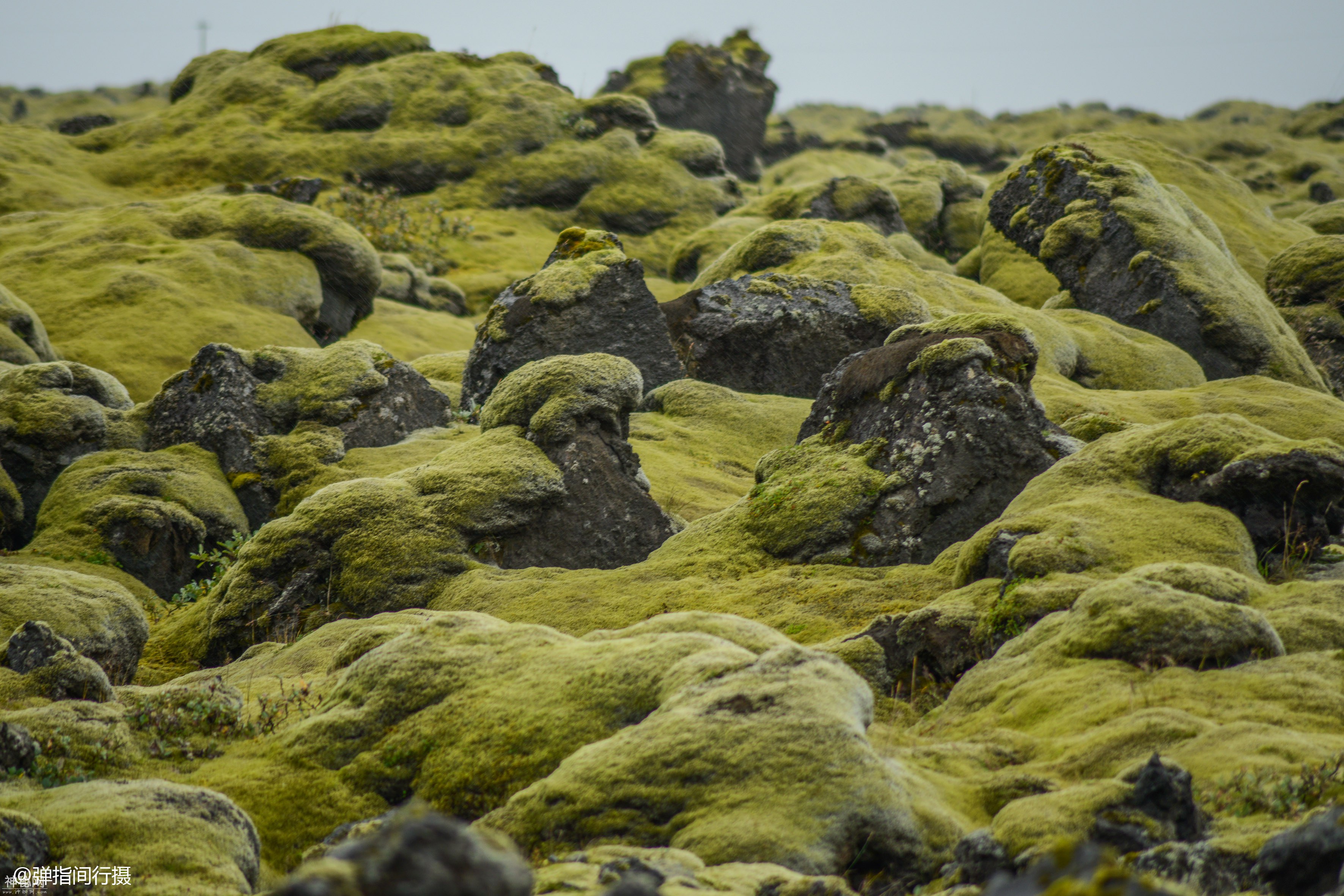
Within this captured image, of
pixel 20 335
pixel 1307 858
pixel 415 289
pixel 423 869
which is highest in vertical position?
pixel 415 289

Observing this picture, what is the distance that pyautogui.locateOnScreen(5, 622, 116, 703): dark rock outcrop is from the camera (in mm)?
10086

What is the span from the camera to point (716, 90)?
79.5 meters

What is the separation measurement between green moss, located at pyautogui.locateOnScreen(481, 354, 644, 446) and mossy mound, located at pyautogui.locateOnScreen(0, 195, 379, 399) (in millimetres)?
15815

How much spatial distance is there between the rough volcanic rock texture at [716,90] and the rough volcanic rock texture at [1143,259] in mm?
42621

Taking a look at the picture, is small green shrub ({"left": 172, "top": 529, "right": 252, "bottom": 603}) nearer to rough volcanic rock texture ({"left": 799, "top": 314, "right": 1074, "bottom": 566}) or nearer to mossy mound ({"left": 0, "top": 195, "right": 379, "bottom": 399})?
rough volcanic rock texture ({"left": 799, "top": 314, "right": 1074, "bottom": 566})

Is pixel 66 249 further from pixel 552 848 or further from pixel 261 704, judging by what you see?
pixel 552 848

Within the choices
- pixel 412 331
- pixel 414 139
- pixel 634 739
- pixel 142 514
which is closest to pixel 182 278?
pixel 412 331

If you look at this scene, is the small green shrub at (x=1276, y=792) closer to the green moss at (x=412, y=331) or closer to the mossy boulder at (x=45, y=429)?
the mossy boulder at (x=45, y=429)

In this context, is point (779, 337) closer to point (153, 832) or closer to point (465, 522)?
point (465, 522)

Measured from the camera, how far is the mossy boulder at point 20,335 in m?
25.7

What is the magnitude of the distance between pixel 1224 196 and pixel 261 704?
4738 centimetres

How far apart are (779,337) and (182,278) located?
20.1 m

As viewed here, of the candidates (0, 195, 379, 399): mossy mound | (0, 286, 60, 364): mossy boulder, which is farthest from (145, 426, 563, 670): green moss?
(0, 195, 379, 399): mossy mound

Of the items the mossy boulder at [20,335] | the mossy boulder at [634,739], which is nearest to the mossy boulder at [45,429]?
the mossy boulder at [20,335]
